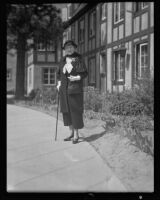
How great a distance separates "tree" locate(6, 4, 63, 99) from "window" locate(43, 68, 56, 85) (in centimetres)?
25

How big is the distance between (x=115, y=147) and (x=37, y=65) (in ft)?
3.97

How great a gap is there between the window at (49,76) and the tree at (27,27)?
0.84 ft

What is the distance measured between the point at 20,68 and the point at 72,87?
616 mm

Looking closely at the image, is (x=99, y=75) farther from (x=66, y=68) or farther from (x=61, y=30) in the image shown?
(x=61, y=30)

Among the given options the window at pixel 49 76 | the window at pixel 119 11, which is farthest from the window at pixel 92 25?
the window at pixel 49 76

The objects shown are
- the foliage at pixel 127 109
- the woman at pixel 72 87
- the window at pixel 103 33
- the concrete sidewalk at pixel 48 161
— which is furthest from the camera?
the window at pixel 103 33

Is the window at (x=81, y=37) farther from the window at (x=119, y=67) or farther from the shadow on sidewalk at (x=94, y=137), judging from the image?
the shadow on sidewalk at (x=94, y=137)

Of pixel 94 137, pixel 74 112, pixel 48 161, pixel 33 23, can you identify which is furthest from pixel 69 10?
pixel 48 161

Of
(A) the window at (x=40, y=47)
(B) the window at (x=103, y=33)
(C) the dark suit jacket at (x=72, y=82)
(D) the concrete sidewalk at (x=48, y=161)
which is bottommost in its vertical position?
(D) the concrete sidewalk at (x=48, y=161)

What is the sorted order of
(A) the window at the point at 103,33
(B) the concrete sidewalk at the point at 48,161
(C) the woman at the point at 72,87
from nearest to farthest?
1. (B) the concrete sidewalk at the point at 48,161
2. (C) the woman at the point at 72,87
3. (A) the window at the point at 103,33

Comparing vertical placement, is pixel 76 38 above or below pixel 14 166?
above

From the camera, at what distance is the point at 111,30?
3.62m

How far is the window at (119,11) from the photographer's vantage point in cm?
356
